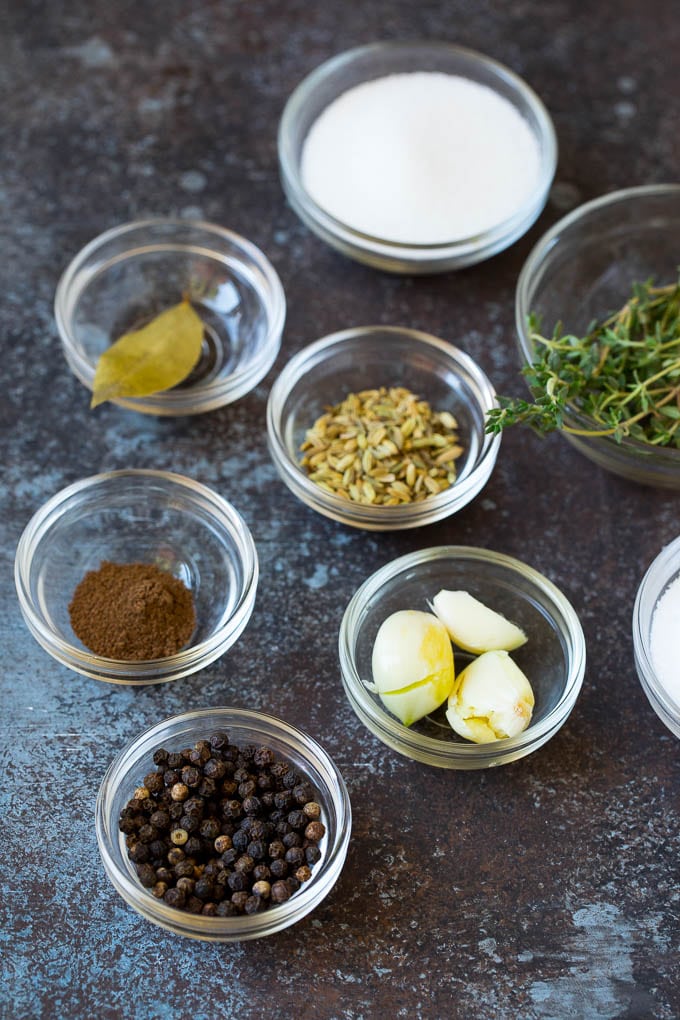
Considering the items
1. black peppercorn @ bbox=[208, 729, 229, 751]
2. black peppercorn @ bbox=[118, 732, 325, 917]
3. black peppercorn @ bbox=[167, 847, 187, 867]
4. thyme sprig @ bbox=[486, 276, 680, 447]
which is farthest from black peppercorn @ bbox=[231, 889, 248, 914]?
thyme sprig @ bbox=[486, 276, 680, 447]

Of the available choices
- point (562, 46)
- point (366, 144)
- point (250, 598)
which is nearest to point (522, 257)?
point (366, 144)

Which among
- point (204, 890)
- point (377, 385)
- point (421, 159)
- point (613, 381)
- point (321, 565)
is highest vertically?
point (421, 159)

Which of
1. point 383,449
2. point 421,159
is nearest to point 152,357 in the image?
point 383,449

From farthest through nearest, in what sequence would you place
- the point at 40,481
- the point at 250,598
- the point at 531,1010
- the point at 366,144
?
the point at 366,144
the point at 40,481
the point at 250,598
the point at 531,1010

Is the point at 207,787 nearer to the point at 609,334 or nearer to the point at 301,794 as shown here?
the point at 301,794

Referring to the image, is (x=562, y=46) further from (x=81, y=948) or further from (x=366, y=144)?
(x=81, y=948)
